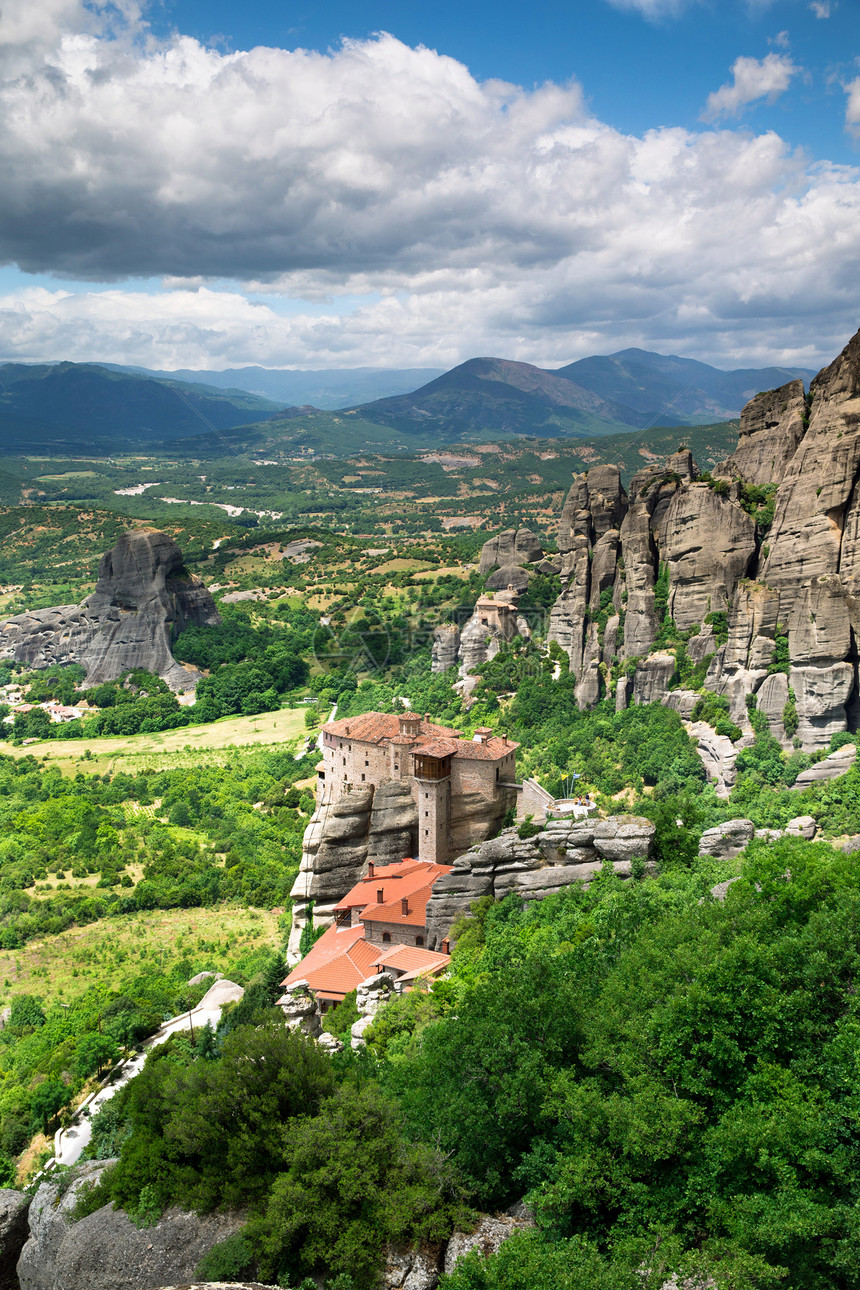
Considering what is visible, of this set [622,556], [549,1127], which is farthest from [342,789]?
[622,556]

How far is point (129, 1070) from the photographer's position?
26828 millimetres

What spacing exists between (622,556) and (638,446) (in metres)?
144

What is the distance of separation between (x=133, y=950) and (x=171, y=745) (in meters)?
35.1

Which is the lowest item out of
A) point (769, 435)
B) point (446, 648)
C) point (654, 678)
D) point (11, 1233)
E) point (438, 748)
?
point (11, 1233)

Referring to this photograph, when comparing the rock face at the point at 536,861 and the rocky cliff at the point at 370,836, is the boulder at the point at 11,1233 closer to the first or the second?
the rock face at the point at 536,861

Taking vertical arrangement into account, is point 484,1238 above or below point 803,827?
below

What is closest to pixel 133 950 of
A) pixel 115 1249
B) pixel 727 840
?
pixel 115 1249

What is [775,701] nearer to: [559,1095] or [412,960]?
[412,960]

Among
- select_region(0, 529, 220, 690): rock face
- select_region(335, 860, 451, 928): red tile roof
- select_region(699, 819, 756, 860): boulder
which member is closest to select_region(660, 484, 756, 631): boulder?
select_region(699, 819, 756, 860): boulder

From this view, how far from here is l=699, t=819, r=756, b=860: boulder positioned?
2733cm

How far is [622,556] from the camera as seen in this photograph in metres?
51.5

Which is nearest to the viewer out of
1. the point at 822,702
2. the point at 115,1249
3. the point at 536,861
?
the point at 115,1249

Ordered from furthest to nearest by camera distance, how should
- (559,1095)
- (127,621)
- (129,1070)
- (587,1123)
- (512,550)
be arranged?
(127,621) < (512,550) < (129,1070) < (559,1095) < (587,1123)

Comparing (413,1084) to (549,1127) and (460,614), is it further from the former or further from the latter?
(460,614)
